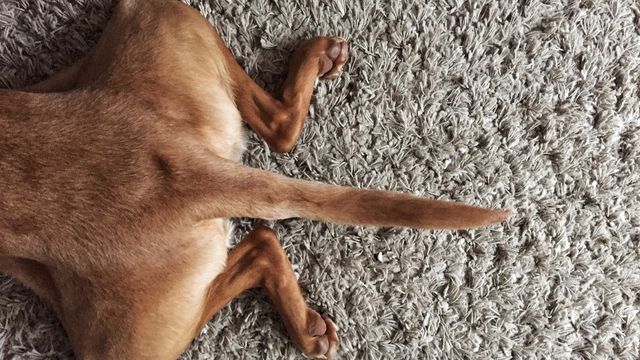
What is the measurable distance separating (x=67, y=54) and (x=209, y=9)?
536 mm

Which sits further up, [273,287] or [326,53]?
[326,53]

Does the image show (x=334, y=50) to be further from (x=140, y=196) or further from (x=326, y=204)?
(x=140, y=196)

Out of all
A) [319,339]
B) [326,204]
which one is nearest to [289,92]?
A: [326,204]

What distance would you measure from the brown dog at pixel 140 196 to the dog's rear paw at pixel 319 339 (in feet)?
1.32

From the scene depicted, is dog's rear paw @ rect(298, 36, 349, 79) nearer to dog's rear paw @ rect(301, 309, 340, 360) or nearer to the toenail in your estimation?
the toenail

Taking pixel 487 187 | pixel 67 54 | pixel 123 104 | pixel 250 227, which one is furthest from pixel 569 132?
pixel 67 54

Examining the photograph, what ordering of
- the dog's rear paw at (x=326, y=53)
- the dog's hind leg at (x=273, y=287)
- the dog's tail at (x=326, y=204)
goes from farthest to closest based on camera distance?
the dog's rear paw at (x=326, y=53), the dog's hind leg at (x=273, y=287), the dog's tail at (x=326, y=204)

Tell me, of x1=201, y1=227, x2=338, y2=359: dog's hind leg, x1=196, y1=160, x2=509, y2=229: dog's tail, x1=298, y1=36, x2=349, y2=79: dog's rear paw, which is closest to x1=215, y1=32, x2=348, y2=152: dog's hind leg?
x1=298, y1=36, x2=349, y2=79: dog's rear paw

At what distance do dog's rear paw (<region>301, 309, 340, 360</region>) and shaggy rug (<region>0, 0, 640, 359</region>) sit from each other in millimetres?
56

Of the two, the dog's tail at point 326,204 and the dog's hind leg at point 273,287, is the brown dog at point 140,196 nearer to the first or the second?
the dog's tail at point 326,204

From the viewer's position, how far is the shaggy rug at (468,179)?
6.79ft

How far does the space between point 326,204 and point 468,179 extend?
0.75m

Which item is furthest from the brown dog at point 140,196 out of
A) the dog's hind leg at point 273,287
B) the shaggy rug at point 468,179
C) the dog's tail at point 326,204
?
the shaggy rug at point 468,179

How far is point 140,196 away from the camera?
155cm
